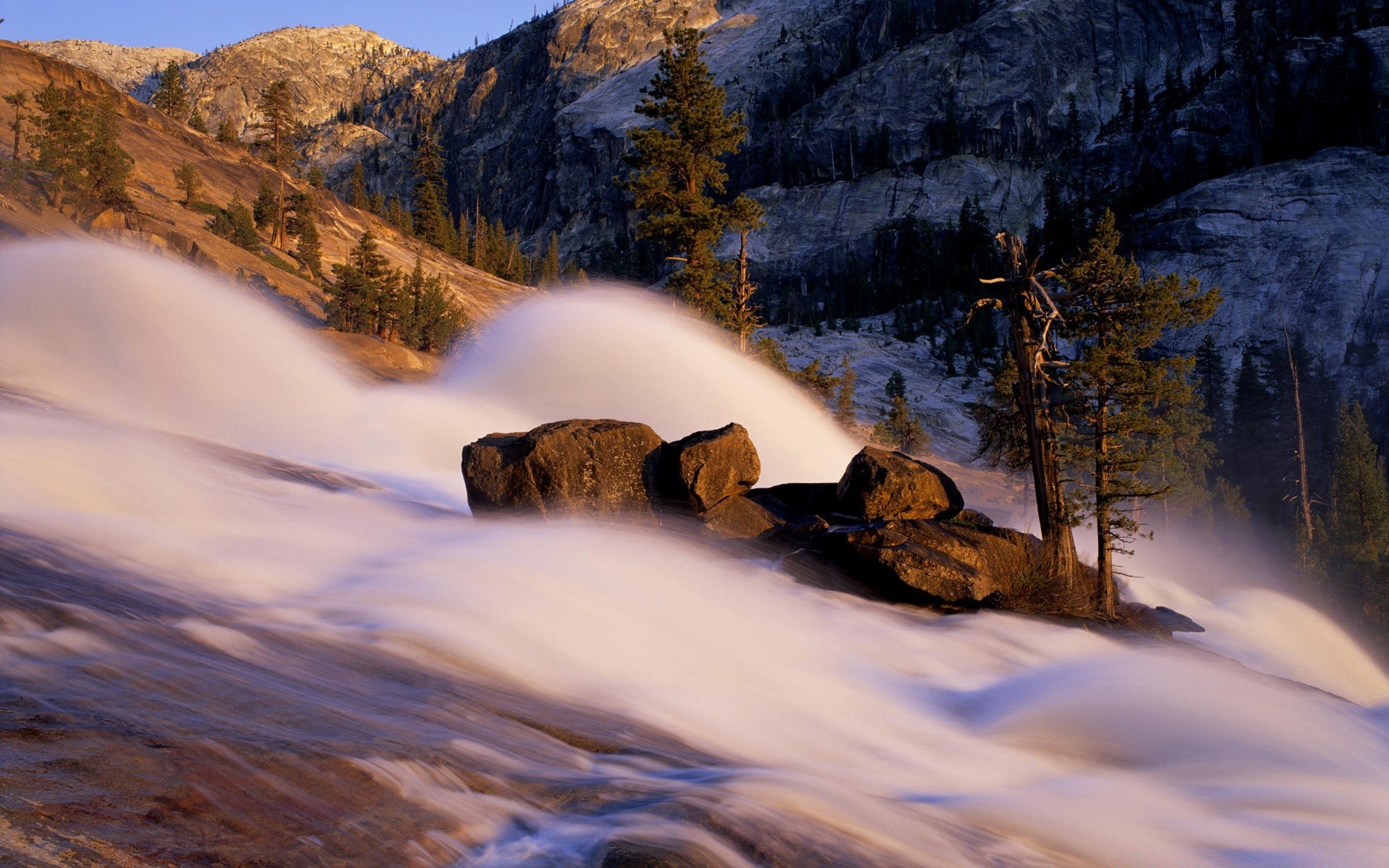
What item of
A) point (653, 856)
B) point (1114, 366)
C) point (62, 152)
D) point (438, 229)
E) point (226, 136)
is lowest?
point (653, 856)

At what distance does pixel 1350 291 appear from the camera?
81938 millimetres

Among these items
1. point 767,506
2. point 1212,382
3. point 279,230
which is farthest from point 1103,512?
point 1212,382

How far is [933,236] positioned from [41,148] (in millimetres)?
112541

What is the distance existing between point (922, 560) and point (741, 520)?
2921 millimetres

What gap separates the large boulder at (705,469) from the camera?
14234 mm

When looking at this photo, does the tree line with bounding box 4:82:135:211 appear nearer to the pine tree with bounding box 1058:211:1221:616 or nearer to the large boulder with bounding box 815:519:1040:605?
the large boulder with bounding box 815:519:1040:605

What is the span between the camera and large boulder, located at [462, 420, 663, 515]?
45.2 feet

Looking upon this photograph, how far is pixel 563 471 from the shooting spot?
13844mm

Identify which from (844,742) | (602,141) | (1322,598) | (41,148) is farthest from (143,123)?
(602,141)

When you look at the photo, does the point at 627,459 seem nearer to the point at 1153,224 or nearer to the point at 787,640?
the point at 787,640

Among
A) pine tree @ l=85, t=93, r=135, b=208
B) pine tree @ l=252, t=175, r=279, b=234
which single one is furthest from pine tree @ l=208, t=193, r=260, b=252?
pine tree @ l=252, t=175, r=279, b=234

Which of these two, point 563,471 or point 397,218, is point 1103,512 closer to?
point 563,471

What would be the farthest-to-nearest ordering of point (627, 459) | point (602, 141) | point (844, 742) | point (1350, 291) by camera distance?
point (602, 141) → point (1350, 291) → point (627, 459) → point (844, 742)

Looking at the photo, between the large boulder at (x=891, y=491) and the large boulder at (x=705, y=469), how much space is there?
1.76m
